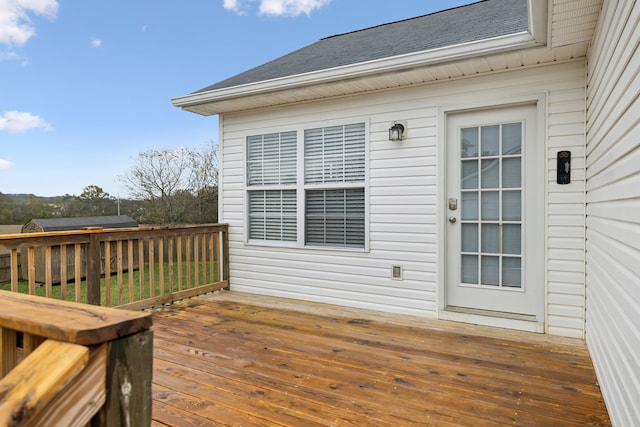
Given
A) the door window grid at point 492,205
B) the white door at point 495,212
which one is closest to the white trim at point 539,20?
the white door at point 495,212

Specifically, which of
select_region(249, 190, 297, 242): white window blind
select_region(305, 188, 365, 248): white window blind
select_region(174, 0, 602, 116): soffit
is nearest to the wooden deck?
select_region(305, 188, 365, 248): white window blind

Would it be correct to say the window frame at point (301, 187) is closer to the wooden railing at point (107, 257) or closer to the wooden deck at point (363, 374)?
the wooden railing at point (107, 257)

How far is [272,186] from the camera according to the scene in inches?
187

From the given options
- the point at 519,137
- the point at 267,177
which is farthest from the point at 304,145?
the point at 519,137

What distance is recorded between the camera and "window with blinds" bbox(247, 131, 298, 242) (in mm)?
4621

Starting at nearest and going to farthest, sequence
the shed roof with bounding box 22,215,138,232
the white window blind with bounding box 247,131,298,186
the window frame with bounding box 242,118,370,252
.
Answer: the window frame with bounding box 242,118,370,252 < the white window blind with bounding box 247,131,298,186 < the shed roof with bounding box 22,215,138,232

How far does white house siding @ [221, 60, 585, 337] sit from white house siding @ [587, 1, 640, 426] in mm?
489

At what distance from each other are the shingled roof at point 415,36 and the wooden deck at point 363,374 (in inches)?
98.1

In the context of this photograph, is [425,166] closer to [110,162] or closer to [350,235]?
[350,235]

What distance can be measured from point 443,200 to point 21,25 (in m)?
10.6

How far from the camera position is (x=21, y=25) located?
888 centimetres

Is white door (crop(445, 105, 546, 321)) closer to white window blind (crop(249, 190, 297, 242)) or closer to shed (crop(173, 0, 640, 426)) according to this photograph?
shed (crop(173, 0, 640, 426))

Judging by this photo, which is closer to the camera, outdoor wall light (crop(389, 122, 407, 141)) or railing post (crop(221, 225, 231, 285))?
outdoor wall light (crop(389, 122, 407, 141))

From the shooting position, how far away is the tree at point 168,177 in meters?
8.95
